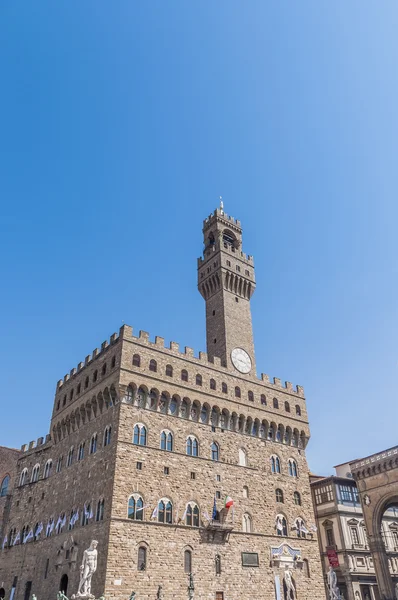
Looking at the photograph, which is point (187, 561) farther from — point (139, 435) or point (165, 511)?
point (139, 435)

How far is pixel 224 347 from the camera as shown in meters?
44.1

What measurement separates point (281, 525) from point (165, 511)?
12259 millimetres

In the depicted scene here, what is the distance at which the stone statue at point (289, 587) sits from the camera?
36812mm

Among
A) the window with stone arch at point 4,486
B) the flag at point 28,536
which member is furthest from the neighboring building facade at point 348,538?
the window with stone arch at point 4,486

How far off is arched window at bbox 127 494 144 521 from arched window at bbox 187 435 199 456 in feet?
19.4

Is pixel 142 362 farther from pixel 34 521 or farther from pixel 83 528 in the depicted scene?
pixel 34 521

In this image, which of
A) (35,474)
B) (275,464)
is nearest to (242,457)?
(275,464)

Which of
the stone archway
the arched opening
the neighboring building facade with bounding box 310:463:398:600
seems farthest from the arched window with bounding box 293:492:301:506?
the arched opening

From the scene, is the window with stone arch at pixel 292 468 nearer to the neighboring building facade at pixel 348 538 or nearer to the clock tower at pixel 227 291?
the neighboring building facade at pixel 348 538

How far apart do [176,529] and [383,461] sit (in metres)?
22.0

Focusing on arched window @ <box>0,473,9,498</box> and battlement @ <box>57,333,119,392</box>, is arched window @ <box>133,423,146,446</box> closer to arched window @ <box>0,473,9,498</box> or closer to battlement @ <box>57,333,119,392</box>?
battlement @ <box>57,333,119,392</box>

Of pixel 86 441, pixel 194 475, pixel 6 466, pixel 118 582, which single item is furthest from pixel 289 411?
pixel 6 466

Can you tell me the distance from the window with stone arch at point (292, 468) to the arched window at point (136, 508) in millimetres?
16762

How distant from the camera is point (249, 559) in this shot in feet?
118
